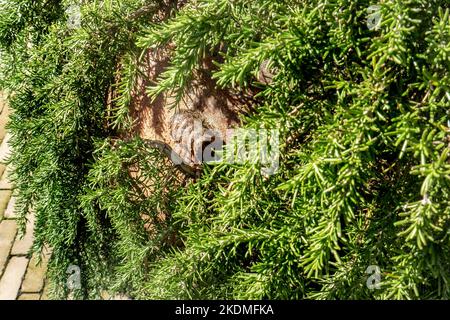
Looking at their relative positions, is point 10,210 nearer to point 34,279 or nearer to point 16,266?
point 16,266

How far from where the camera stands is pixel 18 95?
6.45ft

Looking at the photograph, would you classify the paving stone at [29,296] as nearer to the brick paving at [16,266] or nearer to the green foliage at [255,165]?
the brick paving at [16,266]

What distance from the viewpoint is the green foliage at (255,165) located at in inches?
47.4

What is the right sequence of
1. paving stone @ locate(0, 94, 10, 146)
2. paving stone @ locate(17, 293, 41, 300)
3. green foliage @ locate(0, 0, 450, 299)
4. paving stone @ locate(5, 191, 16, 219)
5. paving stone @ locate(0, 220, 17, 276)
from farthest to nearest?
paving stone @ locate(0, 94, 10, 146) → paving stone @ locate(5, 191, 16, 219) → paving stone @ locate(0, 220, 17, 276) → paving stone @ locate(17, 293, 41, 300) → green foliage @ locate(0, 0, 450, 299)

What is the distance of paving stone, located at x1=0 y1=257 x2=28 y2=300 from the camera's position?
2943mm

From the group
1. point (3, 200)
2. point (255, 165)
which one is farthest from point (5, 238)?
point (255, 165)

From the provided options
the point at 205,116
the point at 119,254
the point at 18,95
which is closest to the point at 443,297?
the point at 205,116

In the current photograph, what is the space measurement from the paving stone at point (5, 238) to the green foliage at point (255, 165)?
1.28 m

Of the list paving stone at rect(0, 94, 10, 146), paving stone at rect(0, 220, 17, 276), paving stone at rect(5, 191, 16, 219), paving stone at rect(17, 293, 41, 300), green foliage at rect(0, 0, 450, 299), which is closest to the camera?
green foliage at rect(0, 0, 450, 299)

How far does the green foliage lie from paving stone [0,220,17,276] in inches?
50.6

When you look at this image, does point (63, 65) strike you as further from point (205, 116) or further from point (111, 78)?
point (205, 116)

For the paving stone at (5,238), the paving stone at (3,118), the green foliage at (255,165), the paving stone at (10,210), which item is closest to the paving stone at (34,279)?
the paving stone at (5,238)

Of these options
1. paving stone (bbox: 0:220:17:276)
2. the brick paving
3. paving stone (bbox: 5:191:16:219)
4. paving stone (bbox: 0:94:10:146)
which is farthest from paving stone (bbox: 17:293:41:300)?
paving stone (bbox: 0:94:10:146)

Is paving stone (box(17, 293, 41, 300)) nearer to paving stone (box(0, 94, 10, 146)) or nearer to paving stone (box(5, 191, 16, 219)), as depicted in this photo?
paving stone (box(5, 191, 16, 219))
